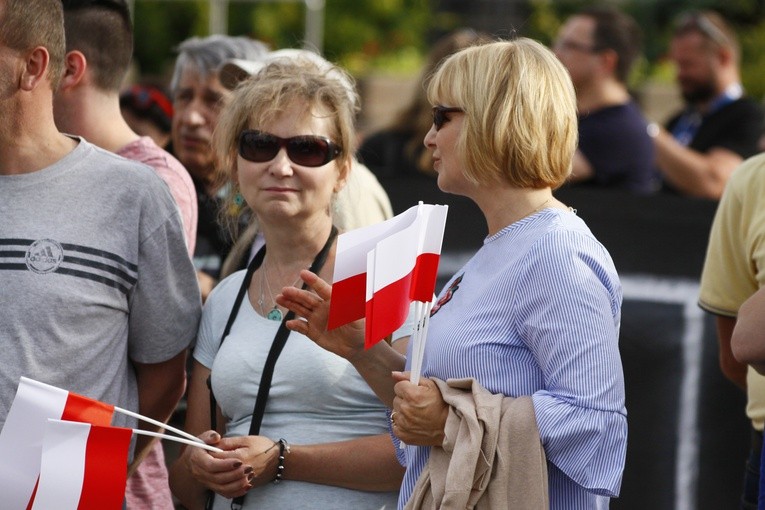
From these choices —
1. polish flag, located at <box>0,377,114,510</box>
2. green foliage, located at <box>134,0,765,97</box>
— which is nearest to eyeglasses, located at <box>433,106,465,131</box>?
polish flag, located at <box>0,377,114,510</box>

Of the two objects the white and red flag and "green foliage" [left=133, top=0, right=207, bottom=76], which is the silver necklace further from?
"green foliage" [left=133, top=0, right=207, bottom=76]

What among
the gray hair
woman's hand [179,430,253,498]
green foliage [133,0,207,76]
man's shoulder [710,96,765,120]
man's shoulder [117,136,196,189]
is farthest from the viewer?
green foliage [133,0,207,76]

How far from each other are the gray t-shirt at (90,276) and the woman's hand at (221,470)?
314 mm

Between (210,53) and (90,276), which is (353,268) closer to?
(90,276)

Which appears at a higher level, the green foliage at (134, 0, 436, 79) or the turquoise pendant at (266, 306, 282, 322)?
the turquoise pendant at (266, 306, 282, 322)

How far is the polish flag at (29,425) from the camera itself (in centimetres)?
251

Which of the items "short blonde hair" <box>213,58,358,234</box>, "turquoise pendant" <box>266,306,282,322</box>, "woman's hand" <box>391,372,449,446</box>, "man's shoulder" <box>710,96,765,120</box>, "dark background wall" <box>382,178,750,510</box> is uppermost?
"short blonde hair" <box>213,58,358,234</box>

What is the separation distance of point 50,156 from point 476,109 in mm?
1089

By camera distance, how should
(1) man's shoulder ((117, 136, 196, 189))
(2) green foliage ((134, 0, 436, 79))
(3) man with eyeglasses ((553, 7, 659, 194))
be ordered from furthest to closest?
(2) green foliage ((134, 0, 436, 79)) → (3) man with eyeglasses ((553, 7, 659, 194)) → (1) man's shoulder ((117, 136, 196, 189))

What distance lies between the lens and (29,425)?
2525 millimetres

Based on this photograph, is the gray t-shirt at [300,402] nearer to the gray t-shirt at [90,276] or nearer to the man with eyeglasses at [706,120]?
the gray t-shirt at [90,276]

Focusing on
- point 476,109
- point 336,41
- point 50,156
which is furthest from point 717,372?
point 336,41

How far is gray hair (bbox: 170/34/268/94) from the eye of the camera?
446cm

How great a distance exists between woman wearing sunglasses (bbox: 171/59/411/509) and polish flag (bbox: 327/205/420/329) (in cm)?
36
